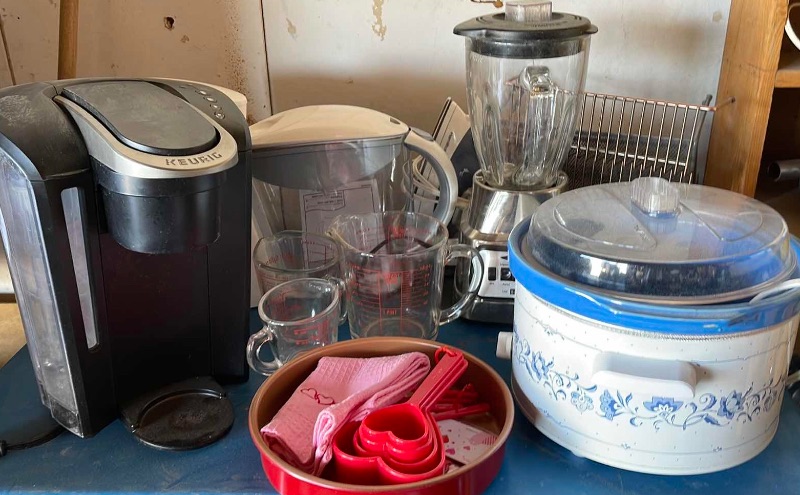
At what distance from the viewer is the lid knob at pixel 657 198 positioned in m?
0.61

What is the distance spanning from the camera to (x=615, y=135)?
2.89 feet

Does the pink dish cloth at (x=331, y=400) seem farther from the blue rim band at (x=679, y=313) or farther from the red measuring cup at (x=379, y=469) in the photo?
the blue rim band at (x=679, y=313)

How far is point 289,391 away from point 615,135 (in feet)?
1.71

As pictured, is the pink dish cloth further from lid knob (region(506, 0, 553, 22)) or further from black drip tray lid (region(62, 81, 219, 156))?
lid knob (region(506, 0, 553, 22))

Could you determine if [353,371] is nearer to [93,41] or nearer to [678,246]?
[678,246]

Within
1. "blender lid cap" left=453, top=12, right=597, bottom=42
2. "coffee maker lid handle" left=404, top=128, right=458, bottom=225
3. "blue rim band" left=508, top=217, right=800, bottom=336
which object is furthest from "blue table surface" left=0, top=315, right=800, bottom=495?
"blender lid cap" left=453, top=12, right=597, bottom=42

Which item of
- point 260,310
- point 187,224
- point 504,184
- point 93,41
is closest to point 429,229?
point 504,184

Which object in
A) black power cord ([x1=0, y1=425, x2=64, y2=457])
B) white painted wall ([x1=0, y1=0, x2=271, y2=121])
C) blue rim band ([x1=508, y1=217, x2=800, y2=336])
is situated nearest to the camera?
blue rim band ([x1=508, y1=217, x2=800, y2=336])

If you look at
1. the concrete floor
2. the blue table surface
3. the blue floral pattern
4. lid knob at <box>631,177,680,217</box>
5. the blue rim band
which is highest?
lid knob at <box>631,177,680,217</box>

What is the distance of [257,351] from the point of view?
0.68 m

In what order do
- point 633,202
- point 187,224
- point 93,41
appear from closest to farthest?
point 187,224, point 633,202, point 93,41

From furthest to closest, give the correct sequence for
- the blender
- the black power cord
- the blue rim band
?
1. the blender
2. the black power cord
3. the blue rim band

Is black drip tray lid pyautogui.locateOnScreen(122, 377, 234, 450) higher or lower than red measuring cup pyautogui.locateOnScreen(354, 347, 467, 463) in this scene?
lower

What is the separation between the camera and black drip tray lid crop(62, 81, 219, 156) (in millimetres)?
513
